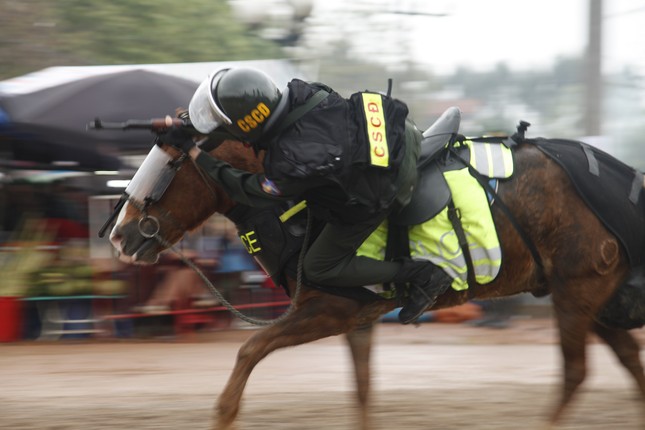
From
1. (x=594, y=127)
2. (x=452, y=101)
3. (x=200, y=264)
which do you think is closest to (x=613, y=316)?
(x=200, y=264)

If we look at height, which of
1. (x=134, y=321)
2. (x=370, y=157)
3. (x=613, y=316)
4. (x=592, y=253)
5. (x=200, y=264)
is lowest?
(x=134, y=321)

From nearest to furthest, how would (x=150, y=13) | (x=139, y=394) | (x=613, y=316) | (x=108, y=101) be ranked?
(x=613, y=316) → (x=139, y=394) → (x=108, y=101) → (x=150, y=13)

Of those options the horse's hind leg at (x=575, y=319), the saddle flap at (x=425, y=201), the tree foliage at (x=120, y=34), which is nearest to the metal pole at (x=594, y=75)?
the horse's hind leg at (x=575, y=319)

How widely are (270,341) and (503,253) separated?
1.37m

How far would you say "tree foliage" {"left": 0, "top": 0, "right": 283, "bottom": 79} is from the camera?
17203 mm

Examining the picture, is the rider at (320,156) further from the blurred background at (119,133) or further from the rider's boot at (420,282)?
the blurred background at (119,133)

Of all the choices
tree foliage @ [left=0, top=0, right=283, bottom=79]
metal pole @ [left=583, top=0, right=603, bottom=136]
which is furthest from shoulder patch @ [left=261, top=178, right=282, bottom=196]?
tree foliage @ [left=0, top=0, right=283, bottom=79]

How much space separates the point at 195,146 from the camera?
473 cm

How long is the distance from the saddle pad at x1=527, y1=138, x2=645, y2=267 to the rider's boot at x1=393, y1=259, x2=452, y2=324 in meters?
0.94

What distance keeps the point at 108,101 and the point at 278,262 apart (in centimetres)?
622

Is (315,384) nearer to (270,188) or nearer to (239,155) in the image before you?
(239,155)

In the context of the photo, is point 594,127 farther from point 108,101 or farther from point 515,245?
point 515,245

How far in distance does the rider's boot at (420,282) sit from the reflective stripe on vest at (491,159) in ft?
2.07

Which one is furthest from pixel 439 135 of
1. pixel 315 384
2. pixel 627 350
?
pixel 315 384
